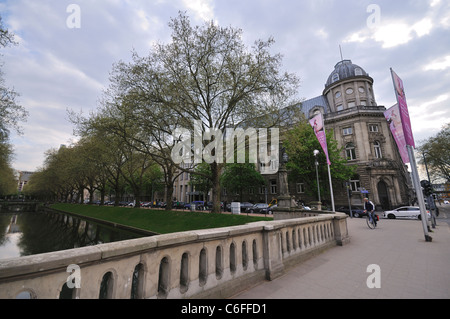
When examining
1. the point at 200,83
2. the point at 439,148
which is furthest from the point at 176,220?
the point at 439,148

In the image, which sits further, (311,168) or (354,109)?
(354,109)

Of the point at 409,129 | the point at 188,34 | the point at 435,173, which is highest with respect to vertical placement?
the point at 188,34

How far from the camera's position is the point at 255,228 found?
4379mm

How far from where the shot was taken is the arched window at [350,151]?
113ft

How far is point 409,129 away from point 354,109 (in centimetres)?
2904

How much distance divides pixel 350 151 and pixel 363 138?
2807mm

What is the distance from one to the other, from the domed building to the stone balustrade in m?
30.1

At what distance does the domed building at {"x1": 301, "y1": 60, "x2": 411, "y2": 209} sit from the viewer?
31.1 metres

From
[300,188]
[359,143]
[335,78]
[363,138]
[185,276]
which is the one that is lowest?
[185,276]

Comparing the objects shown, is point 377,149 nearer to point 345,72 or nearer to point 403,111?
point 345,72

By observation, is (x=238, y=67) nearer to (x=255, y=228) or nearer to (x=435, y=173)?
(x=255, y=228)

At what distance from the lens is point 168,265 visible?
118 inches

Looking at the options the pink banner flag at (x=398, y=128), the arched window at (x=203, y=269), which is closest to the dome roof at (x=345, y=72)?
the pink banner flag at (x=398, y=128)

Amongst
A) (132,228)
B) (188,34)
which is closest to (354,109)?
(188,34)
